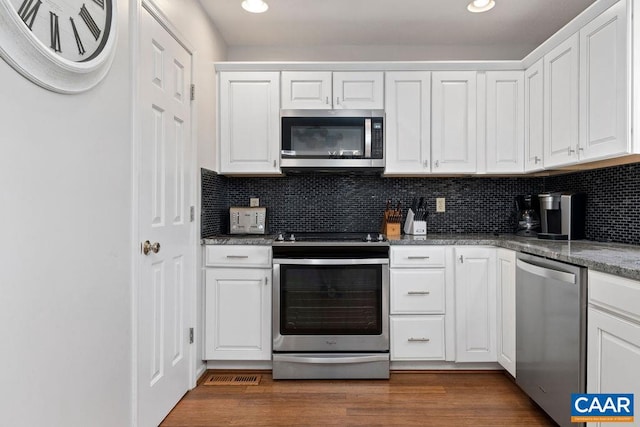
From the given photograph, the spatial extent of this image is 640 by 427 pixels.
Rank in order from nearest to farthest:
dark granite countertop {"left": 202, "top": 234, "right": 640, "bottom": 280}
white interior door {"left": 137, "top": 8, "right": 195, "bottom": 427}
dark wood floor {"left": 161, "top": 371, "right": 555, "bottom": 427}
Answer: dark granite countertop {"left": 202, "top": 234, "right": 640, "bottom": 280} < white interior door {"left": 137, "top": 8, "right": 195, "bottom": 427} < dark wood floor {"left": 161, "top": 371, "right": 555, "bottom": 427}

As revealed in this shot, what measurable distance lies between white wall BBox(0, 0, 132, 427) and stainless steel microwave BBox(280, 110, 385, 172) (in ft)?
4.36

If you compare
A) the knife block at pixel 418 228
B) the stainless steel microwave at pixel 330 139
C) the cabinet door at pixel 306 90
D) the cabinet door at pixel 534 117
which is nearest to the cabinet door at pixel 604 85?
the cabinet door at pixel 534 117

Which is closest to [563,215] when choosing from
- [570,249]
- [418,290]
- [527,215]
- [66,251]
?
[527,215]

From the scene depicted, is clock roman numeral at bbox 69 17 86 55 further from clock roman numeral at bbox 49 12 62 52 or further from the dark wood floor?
the dark wood floor

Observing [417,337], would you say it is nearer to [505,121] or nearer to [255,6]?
[505,121]

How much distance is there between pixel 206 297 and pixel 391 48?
97.6 inches

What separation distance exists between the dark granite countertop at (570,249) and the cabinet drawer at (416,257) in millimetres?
42

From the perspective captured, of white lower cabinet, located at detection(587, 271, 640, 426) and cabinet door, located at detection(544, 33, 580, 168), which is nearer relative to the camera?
white lower cabinet, located at detection(587, 271, 640, 426)

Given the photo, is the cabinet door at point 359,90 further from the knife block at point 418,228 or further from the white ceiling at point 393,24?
the knife block at point 418,228

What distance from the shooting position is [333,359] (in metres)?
2.50

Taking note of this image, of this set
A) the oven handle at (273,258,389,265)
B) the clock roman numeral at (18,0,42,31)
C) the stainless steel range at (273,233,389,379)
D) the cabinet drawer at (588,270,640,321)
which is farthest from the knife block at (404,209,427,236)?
the clock roman numeral at (18,0,42,31)

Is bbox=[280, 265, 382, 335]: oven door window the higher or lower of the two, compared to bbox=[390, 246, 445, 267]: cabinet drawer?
lower

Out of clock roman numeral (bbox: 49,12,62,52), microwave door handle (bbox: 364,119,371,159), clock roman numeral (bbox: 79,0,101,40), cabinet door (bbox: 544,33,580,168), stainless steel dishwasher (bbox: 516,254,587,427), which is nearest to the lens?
clock roman numeral (bbox: 49,12,62,52)

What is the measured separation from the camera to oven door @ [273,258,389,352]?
2.52 metres
